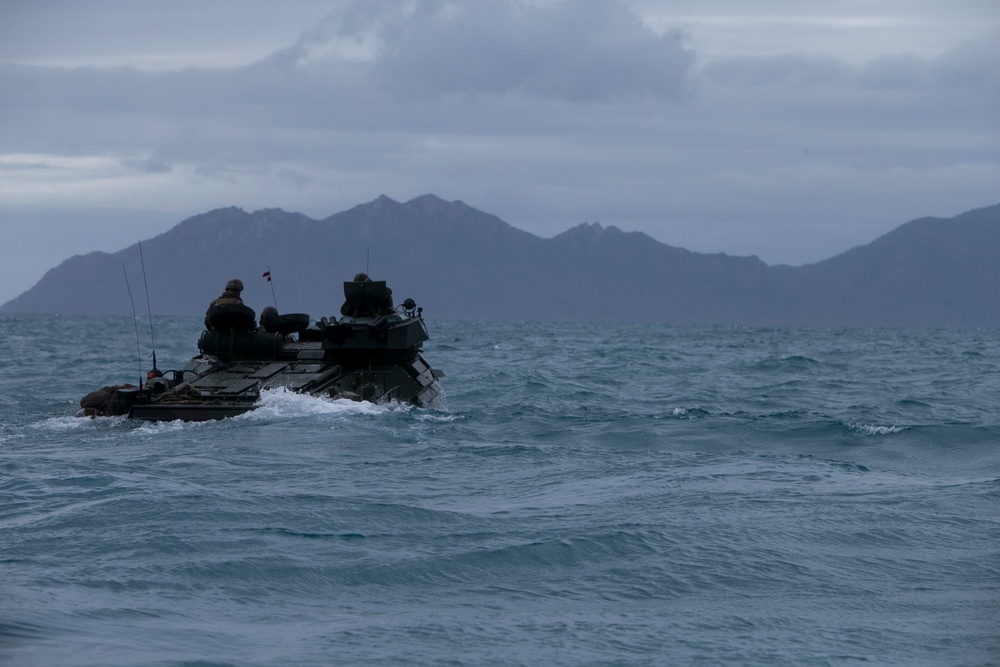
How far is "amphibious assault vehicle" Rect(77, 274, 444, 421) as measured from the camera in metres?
20.5

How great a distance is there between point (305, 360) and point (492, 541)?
472 inches

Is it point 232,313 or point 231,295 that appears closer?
point 232,313

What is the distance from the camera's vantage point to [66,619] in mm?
8469

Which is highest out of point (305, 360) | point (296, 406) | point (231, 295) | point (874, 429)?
point (231, 295)

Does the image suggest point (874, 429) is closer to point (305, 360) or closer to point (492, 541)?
point (305, 360)

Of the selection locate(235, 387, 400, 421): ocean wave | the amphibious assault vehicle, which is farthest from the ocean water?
the amphibious assault vehicle

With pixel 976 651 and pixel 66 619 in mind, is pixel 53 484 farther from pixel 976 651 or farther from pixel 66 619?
pixel 976 651

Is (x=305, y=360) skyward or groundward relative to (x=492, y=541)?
skyward

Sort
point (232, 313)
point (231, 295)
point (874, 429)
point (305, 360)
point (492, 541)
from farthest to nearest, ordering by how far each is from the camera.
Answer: point (231, 295) < point (305, 360) < point (232, 313) < point (874, 429) < point (492, 541)

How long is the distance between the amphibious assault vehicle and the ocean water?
2.51 feet

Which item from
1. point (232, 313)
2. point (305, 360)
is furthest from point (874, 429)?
point (232, 313)

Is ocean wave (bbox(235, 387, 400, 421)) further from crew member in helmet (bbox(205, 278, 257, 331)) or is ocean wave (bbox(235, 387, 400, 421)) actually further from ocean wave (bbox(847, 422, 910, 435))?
ocean wave (bbox(847, 422, 910, 435))

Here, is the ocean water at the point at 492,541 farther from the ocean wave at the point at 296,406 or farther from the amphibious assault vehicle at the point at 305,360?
the amphibious assault vehicle at the point at 305,360

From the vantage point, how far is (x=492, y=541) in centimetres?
1118
